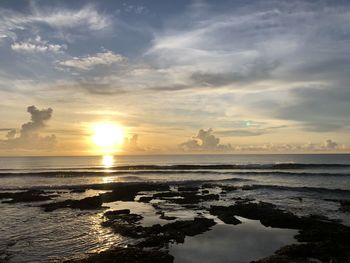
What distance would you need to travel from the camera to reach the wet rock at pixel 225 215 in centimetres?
2786

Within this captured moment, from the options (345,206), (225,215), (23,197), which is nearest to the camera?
(225,215)

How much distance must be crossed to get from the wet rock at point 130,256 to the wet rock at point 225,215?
1000 cm

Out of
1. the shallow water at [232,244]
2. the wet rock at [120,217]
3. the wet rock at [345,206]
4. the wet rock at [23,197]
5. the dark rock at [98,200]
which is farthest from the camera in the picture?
the wet rock at [23,197]

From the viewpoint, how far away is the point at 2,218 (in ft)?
102

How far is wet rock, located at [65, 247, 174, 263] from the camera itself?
18.0m

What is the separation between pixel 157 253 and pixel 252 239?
279 inches

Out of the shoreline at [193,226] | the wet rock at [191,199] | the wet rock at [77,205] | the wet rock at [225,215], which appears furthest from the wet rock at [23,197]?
the wet rock at [225,215]

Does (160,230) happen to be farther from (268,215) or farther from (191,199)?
(191,199)

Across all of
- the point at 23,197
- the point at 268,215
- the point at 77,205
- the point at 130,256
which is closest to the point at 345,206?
the point at 268,215

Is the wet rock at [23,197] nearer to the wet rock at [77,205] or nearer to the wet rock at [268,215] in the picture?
the wet rock at [77,205]

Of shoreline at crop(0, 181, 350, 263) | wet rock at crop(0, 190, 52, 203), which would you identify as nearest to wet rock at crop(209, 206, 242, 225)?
shoreline at crop(0, 181, 350, 263)

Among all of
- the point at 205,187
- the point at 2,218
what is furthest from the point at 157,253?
the point at 205,187

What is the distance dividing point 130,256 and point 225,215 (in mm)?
13205

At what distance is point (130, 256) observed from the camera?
727 inches
